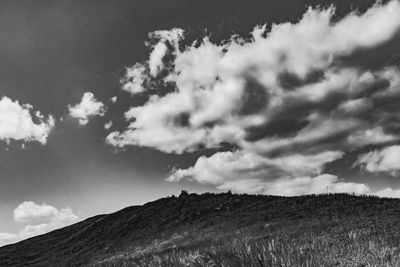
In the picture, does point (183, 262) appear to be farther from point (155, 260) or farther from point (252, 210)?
point (252, 210)

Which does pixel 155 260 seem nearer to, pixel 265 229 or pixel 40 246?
pixel 265 229

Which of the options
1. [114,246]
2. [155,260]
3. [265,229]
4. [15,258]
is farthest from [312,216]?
[15,258]

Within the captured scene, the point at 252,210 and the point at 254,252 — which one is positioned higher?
the point at 252,210

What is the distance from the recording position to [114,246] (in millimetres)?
34500

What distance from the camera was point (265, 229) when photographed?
2245 centimetres

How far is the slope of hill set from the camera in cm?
1359

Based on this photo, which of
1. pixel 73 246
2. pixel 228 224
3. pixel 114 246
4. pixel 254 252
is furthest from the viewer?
pixel 73 246

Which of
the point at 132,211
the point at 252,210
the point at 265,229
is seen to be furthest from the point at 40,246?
the point at 265,229

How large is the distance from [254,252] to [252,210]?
2878 centimetres

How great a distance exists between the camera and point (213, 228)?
1109 inches

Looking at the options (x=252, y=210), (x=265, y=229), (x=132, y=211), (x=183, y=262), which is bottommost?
(x=183, y=262)

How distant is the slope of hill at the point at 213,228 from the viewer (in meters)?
13.6

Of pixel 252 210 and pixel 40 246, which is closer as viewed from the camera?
pixel 252 210

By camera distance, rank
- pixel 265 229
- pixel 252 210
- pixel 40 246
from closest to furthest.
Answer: pixel 265 229 < pixel 252 210 < pixel 40 246
